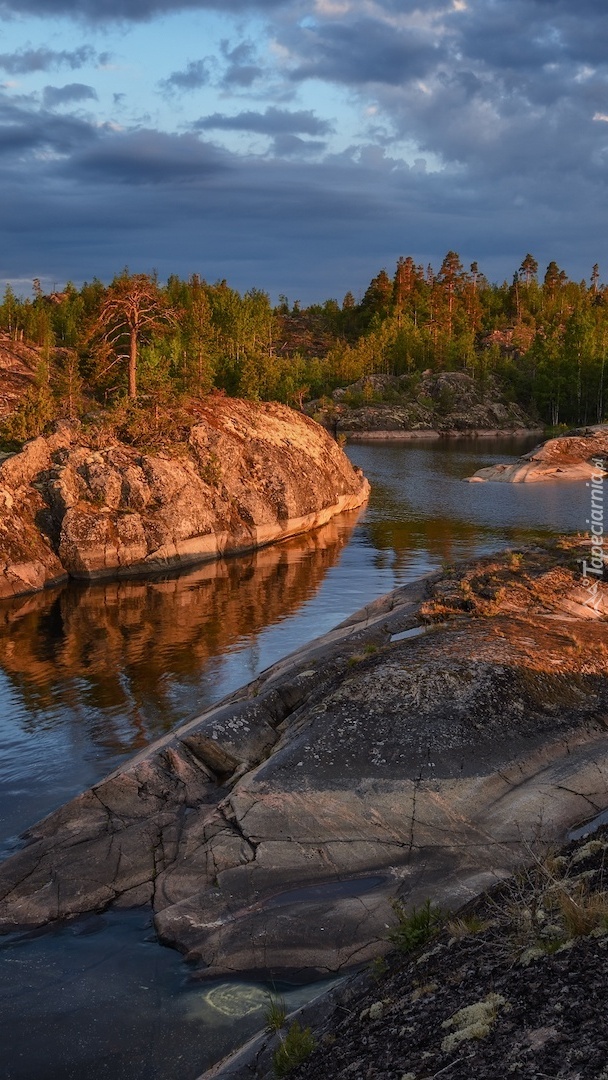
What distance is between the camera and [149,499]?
5606 centimetres

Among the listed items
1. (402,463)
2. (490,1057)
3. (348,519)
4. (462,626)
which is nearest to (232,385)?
(402,463)

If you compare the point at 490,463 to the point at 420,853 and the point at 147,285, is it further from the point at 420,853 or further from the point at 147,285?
the point at 420,853

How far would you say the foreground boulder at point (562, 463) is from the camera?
302 feet

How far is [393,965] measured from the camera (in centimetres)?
1178

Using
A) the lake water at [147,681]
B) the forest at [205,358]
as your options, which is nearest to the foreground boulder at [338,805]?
the lake water at [147,681]

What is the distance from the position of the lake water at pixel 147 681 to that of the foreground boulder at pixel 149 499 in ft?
6.62

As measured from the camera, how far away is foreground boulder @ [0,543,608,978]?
16.4 metres

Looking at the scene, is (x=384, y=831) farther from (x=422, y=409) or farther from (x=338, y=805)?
(x=422, y=409)

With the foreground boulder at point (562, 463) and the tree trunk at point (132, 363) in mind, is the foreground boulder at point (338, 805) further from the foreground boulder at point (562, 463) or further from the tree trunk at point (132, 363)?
the foreground boulder at point (562, 463)

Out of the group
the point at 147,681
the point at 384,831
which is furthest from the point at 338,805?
the point at 147,681

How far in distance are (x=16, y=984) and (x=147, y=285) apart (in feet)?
190

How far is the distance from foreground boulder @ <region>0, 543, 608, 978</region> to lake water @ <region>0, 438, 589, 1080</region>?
3.14ft

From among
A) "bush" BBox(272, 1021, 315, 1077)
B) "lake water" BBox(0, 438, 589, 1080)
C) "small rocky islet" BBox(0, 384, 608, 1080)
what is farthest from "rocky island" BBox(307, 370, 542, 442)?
"bush" BBox(272, 1021, 315, 1077)

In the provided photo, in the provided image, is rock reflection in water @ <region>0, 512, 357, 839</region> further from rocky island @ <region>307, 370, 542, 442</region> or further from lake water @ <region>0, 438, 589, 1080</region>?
rocky island @ <region>307, 370, 542, 442</region>
